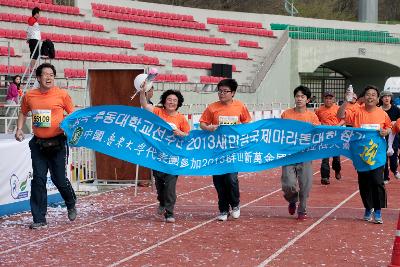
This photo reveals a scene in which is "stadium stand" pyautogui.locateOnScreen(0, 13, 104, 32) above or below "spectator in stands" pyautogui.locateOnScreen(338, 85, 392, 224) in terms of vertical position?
above

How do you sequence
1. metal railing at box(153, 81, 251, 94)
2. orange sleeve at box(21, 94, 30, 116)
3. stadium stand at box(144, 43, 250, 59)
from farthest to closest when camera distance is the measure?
stadium stand at box(144, 43, 250, 59) → metal railing at box(153, 81, 251, 94) → orange sleeve at box(21, 94, 30, 116)

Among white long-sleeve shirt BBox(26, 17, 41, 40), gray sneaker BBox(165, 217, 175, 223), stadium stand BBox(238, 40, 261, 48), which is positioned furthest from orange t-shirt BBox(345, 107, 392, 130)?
stadium stand BBox(238, 40, 261, 48)

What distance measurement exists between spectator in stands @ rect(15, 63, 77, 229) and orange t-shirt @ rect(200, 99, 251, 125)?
1.85 meters

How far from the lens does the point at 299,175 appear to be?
35.6ft

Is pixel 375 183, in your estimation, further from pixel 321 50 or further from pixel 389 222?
pixel 321 50

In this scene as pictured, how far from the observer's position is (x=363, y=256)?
809 cm

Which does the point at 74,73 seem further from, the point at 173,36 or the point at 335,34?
the point at 335,34

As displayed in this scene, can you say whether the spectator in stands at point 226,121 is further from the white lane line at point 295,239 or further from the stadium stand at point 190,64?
the stadium stand at point 190,64

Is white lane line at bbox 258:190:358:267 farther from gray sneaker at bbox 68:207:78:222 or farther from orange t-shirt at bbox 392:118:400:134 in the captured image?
gray sneaker at bbox 68:207:78:222

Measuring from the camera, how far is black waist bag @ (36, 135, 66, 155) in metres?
10.0

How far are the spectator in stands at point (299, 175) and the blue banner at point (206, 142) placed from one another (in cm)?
15

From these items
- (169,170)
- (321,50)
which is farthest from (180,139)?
(321,50)

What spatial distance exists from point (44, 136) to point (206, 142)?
2160 mm

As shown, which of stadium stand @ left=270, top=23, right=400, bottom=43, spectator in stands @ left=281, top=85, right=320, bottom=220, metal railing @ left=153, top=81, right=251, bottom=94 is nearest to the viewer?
spectator in stands @ left=281, top=85, right=320, bottom=220
